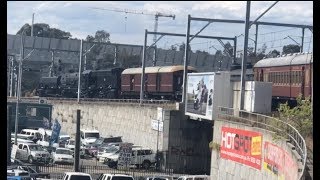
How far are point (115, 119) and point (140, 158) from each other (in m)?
17.2

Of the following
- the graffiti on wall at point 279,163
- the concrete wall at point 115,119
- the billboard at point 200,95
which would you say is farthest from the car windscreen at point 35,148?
the graffiti on wall at point 279,163

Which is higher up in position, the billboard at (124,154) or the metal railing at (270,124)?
the metal railing at (270,124)

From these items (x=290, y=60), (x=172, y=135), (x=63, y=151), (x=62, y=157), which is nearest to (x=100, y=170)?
(x=62, y=157)

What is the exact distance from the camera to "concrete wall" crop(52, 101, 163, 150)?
5422 centimetres

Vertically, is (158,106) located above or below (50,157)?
above

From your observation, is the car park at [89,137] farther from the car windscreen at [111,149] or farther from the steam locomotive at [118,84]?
the car windscreen at [111,149]

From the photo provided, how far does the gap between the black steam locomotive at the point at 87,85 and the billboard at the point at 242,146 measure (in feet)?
118

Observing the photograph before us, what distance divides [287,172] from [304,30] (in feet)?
112

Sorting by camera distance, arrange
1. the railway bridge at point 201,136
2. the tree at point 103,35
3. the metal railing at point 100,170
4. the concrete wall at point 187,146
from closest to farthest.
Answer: the railway bridge at point 201,136 → the metal railing at point 100,170 → the concrete wall at point 187,146 → the tree at point 103,35

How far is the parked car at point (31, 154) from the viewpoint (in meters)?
48.8

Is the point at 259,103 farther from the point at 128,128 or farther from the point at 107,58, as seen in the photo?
the point at 107,58

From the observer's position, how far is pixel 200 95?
141ft
